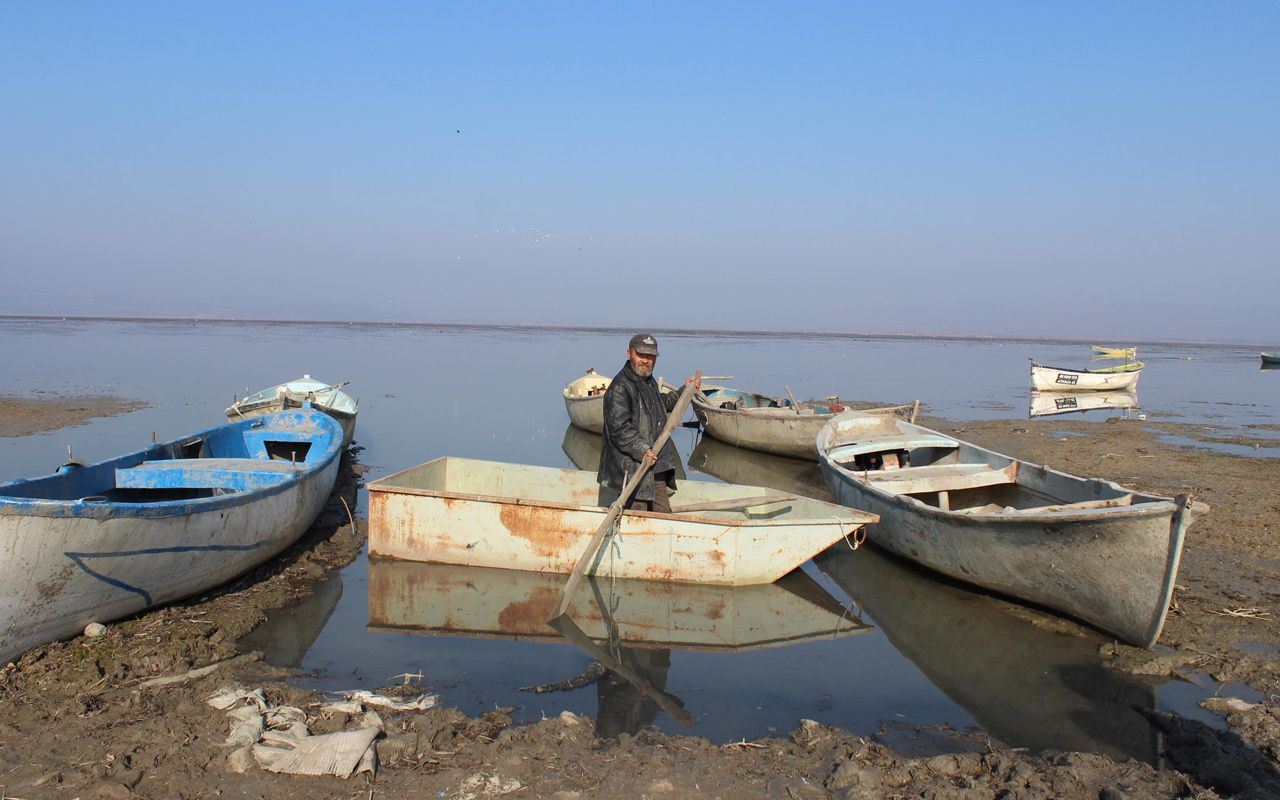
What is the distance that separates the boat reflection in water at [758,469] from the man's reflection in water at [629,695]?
7.07 metres

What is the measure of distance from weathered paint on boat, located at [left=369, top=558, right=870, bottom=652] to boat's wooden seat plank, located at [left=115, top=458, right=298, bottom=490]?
1.44 meters

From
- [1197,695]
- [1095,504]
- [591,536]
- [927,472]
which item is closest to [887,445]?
[927,472]

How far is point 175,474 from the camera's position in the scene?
26.6 ft

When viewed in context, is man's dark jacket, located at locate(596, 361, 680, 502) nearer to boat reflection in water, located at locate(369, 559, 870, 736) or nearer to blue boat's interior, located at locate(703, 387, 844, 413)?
boat reflection in water, located at locate(369, 559, 870, 736)

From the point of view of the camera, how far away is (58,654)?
5441mm

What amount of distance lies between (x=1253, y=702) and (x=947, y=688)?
1.96m

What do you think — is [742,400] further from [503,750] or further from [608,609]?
[503,750]

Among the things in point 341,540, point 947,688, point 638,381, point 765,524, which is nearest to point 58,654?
point 341,540

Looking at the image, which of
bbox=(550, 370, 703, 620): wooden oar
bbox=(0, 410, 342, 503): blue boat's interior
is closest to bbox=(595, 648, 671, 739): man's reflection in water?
bbox=(550, 370, 703, 620): wooden oar

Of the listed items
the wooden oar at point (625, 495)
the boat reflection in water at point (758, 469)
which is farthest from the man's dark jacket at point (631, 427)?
the boat reflection in water at point (758, 469)

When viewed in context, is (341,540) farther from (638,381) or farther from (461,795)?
(461,795)

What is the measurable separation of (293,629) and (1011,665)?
5830mm

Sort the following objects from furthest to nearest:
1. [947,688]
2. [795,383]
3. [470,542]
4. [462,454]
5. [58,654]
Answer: [795,383] → [462,454] → [470,542] → [947,688] → [58,654]

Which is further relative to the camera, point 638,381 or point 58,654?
point 638,381
